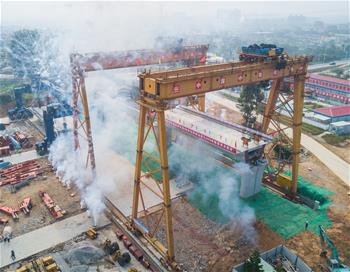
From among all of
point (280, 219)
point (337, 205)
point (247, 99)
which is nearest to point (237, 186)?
point (280, 219)

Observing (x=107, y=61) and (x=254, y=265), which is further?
(x=107, y=61)

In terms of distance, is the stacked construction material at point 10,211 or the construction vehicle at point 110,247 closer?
the construction vehicle at point 110,247

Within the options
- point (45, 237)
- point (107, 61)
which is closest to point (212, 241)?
point (45, 237)

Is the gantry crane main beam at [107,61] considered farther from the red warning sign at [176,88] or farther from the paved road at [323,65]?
the paved road at [323,65]

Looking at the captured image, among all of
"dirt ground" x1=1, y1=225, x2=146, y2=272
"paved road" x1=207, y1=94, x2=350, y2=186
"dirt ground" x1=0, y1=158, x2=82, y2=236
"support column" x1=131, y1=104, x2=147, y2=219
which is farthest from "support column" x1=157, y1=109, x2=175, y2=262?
"paved road" x1=207, y1=94, x2=350, y2=186

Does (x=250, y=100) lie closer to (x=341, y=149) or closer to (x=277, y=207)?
(x=341, y=149)

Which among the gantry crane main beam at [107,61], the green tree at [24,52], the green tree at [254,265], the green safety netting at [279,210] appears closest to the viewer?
the green tree at [254,265]

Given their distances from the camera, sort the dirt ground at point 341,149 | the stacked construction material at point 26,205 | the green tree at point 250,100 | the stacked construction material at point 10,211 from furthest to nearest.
Result: the green tree at point 250,100 → the dirt ground at point 341,149 → the stacked construction material at point 26,205 → the stacked construction material at point 10,211

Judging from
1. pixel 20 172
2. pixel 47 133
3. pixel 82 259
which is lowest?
pixel 82 259

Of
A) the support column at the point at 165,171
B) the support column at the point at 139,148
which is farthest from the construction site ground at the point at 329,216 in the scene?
the support column at the point at 139,148
